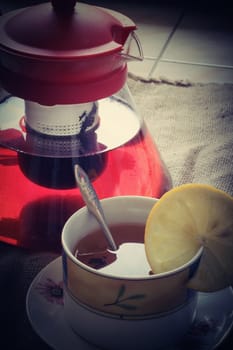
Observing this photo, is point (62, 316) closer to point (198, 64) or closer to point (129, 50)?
point (129, 50)

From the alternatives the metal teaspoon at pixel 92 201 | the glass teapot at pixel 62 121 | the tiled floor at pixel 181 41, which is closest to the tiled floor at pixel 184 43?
the tiled floor at pixel 181 41

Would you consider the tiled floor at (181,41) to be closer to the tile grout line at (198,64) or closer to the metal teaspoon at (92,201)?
the tile grout line at (198,64)

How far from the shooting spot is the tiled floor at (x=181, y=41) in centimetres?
87

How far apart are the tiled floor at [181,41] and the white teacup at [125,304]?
502 millimetres

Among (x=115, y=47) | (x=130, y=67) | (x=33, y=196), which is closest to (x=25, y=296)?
(x=33, y=196)

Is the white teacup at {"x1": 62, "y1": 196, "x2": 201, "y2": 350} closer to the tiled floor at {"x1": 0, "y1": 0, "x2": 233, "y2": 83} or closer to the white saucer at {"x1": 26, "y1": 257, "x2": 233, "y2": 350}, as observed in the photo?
the white saucer at {"x1": 26, "y1": 257, "x2": 233, "y2": 350}

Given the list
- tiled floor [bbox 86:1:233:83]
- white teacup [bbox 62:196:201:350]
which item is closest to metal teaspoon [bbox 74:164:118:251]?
white teacup [bbox 62:196:201:350]

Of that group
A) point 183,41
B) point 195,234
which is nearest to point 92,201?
point 195,234

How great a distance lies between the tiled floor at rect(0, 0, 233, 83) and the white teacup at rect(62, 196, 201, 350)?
1.65 ft

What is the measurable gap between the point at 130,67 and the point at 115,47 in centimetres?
46

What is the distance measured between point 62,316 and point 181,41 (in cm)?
69

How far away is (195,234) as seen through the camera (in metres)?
0.37

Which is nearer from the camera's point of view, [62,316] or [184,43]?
[62,316]

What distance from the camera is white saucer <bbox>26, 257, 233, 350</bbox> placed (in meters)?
0.38
